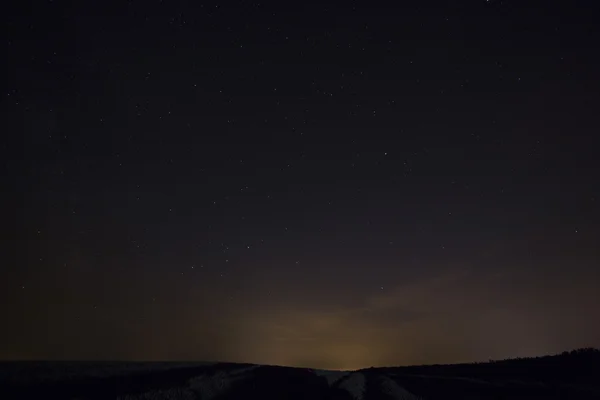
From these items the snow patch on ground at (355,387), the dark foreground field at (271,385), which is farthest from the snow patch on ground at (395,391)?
the snow patch on ground at (355,387)

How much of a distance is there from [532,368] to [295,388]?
9711 mm

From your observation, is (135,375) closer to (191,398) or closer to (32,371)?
(32,371)

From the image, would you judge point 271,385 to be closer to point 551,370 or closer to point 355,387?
point 355,387

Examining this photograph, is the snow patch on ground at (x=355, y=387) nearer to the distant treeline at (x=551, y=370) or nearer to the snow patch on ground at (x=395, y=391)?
the snow patch on ground at (x=395, y=391)

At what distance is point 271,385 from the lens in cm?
984

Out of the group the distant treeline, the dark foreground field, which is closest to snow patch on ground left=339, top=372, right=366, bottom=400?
the dark foreground field

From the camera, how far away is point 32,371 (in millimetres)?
9398

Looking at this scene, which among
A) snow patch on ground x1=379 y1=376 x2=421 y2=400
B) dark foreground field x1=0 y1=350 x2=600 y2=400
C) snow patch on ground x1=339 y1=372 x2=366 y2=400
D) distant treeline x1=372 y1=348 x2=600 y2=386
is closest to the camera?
dark foreground field x1=0 y1=350 x2=600 y2=400

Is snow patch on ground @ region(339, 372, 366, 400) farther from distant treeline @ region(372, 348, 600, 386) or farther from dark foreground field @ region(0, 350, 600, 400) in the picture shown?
distant treeline @ region(372, 348, 600, 386)

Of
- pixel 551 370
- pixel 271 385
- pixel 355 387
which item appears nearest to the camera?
pixel 271 385

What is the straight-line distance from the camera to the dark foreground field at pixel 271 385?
25.1ft

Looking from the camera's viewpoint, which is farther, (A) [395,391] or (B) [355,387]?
(B) [355,387]

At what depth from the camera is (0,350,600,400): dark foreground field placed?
25.1ft

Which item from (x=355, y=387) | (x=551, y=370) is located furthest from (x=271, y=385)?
(x=551, y=370)
